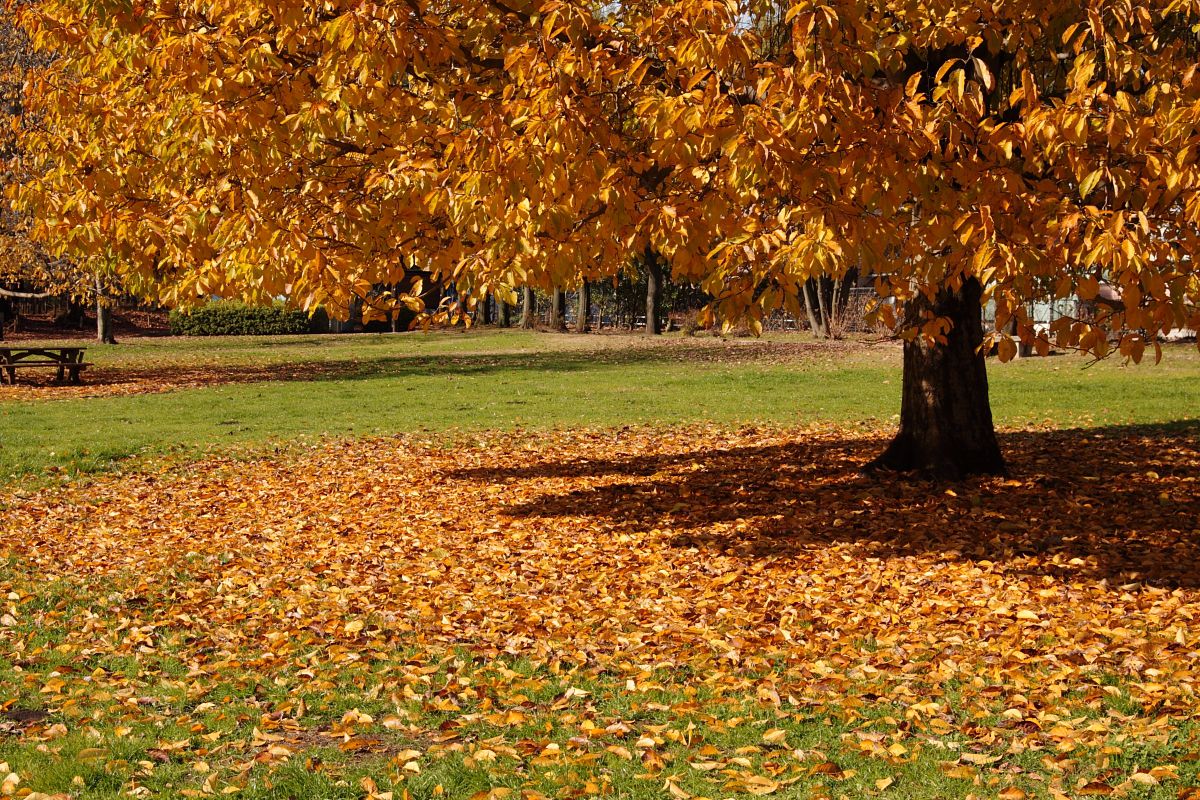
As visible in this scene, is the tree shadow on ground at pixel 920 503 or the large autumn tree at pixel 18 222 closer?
the tree shadow on ground at pixel 920 503

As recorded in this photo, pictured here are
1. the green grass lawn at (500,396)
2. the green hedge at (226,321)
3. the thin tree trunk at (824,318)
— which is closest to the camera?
the green grass lawn at (500,396)

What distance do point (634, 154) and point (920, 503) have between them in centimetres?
453

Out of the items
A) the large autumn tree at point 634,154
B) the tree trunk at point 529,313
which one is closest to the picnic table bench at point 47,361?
the large autumn tree at point 634,154

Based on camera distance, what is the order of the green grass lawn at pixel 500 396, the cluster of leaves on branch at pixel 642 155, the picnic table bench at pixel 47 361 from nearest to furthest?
the cluster of leaves on branch at pixel 642 155 < the green grass lawn at pixel 500 396 < the picnic table bench at pixel 47 361

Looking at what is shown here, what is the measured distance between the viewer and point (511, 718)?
16.5ft

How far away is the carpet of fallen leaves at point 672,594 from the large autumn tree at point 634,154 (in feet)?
5.66

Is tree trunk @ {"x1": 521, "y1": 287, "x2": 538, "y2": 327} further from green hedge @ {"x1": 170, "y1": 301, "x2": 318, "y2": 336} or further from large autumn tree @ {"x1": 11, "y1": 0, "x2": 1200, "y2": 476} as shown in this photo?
large autumn tree @ {"x1": 11, "y1": 0, "x2": 1200, "y2": 476}

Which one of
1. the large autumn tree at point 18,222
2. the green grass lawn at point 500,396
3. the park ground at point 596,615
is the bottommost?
the park ground at point 596,615

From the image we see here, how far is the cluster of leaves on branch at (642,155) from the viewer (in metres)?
5.25

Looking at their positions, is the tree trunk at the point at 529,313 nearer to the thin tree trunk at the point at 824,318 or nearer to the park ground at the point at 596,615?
the thin tree trunk at the point at 824,318

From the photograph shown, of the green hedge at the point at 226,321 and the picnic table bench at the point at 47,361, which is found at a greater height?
the green hedge at the point at 226,321

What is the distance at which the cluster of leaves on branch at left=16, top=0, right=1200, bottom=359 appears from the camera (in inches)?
207

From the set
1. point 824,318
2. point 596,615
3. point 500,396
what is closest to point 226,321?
point 824,318

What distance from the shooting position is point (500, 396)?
2033 centimetres
